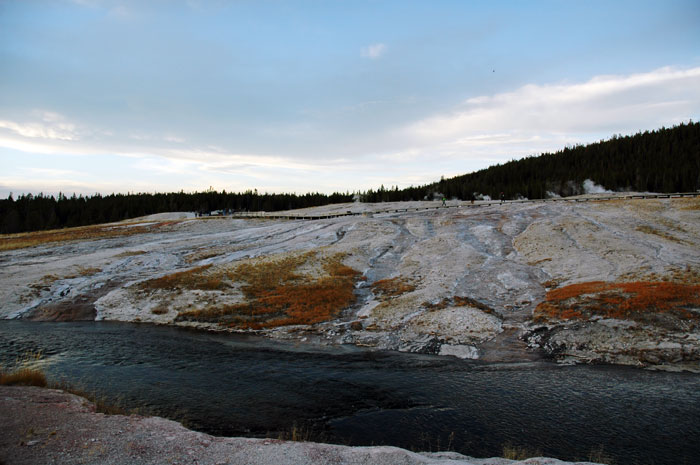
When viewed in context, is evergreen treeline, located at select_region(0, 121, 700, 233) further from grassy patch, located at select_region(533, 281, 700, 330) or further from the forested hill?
grassy patch, located at select_region(533, 281, 700, 330)

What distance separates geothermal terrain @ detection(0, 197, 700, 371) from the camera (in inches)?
1133

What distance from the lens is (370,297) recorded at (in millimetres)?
39844

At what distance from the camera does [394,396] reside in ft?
68.0

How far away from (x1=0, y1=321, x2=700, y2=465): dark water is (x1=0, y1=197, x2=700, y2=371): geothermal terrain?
11.6ft

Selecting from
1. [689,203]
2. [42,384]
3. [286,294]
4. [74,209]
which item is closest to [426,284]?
[286,294]

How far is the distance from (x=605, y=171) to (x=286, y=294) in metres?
168

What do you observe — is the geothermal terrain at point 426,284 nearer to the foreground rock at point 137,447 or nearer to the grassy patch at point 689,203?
the grassy patch at point 689,203

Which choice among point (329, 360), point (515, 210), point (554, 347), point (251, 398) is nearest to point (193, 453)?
point (251, 398)

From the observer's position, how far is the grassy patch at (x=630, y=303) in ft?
94.1

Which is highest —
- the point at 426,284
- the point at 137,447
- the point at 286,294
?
the point at 137,447

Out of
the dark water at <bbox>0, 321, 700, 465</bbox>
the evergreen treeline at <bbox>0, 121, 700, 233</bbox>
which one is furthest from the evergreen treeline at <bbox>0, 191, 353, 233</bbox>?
the dark water at <bbox>0, 321, 700, 465</bbox>

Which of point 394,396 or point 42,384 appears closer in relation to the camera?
point 42,384

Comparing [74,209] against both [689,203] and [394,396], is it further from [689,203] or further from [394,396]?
[689,203]

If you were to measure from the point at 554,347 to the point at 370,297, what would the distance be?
56.5ft
